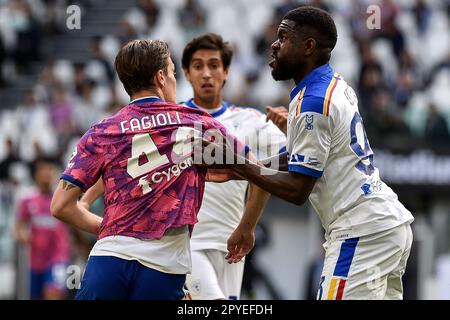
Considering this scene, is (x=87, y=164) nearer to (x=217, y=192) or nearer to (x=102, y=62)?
(x=217, y=192)

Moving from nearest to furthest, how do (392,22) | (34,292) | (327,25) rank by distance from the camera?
(327,25), (34,292), (392,22)

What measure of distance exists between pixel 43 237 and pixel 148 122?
8.78 m

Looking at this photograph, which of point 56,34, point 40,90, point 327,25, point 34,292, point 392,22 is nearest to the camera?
point 327,25

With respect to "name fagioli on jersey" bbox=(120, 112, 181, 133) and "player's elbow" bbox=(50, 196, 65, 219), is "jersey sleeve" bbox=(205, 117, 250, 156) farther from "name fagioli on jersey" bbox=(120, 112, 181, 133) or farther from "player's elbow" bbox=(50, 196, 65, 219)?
"player's elbow" bbox=(50, 196, 65, 219)

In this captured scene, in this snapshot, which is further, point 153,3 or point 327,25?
point 153,3

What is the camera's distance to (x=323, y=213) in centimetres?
651

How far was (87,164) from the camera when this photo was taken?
6094mm

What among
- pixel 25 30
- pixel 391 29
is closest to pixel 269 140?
pixel 391 29

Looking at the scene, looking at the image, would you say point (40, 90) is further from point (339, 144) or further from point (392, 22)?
point (339, 144)

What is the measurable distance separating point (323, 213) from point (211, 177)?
28.0 inches

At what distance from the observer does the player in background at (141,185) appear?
5.98 m

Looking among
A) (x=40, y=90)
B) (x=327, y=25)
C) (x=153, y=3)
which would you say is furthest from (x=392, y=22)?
(x=327, y=25)

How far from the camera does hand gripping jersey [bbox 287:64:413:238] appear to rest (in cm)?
623
